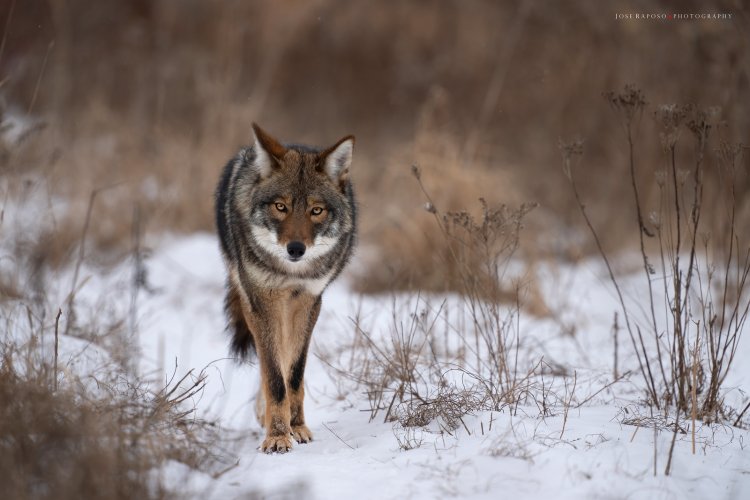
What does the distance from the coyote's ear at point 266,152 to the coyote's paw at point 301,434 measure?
1537 mm

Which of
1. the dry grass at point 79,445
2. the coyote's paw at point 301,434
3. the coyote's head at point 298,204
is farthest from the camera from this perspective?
the coyote's paw at point 301,434

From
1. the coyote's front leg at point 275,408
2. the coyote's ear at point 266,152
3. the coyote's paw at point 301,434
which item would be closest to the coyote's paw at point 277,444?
the coyote's front leg at point 275,408

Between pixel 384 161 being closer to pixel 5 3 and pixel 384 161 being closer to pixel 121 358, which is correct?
pixel 5 3

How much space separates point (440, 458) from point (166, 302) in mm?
4914

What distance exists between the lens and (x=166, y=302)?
7.53 metres

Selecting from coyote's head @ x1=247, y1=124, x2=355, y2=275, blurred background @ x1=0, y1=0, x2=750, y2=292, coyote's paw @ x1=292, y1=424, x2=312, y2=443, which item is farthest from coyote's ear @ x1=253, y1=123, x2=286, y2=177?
blurred background @ x1=0, y1=0, x2=750, y2=292

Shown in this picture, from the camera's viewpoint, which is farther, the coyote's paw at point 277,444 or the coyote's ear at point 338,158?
the coyote's ear at point 338,158

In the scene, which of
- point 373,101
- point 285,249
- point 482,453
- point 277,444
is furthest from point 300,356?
point 373,101

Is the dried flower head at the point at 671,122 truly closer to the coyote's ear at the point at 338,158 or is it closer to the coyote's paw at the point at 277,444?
the coyote's ear at the point at 338,158

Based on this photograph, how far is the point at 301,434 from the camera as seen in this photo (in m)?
4.29

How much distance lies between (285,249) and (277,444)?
3.57 ft

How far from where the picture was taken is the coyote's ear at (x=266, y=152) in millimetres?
4316

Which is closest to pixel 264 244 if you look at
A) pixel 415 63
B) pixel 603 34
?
pixel 603 34

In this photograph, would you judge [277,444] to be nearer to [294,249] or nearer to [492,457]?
[294,249]
